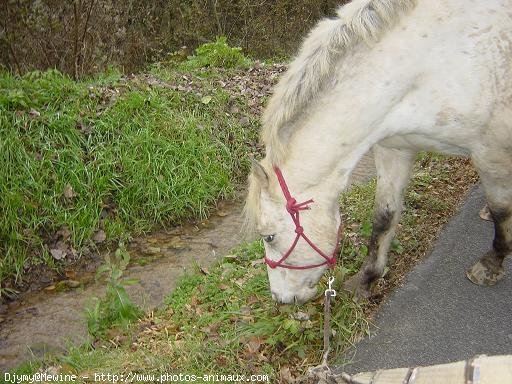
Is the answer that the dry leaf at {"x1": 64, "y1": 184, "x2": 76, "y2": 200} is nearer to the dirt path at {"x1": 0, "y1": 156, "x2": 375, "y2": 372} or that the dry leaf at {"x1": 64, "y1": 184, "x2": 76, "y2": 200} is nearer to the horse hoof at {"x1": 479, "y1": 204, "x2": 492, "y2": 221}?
the dirt path at {"x1": 0, "y1": 156, "x2": 375, "y2": 372}

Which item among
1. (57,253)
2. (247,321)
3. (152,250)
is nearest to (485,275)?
(247,321)

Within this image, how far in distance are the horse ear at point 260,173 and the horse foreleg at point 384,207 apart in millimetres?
958

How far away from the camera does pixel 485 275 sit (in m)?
3.59

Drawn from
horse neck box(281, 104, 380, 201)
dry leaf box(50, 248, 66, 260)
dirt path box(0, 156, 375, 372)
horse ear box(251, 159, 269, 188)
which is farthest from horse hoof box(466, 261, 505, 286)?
dry leaf box(50, 248, 66, 260)

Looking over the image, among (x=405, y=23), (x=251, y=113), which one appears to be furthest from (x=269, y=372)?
Result: (x=251, y=113)

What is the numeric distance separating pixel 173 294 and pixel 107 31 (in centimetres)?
528

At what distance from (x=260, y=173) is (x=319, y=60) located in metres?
0.61

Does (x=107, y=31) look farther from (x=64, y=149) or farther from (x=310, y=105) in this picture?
(x=310, y=105)

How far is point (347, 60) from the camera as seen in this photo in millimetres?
2707

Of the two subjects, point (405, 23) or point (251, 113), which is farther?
point (251, 113)

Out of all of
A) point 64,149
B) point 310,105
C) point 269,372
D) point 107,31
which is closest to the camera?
point 310,105

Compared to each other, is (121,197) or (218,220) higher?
(121,197)

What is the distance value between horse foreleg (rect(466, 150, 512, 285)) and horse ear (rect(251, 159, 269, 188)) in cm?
121

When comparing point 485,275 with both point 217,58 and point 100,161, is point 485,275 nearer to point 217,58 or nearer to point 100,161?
point 100,161
